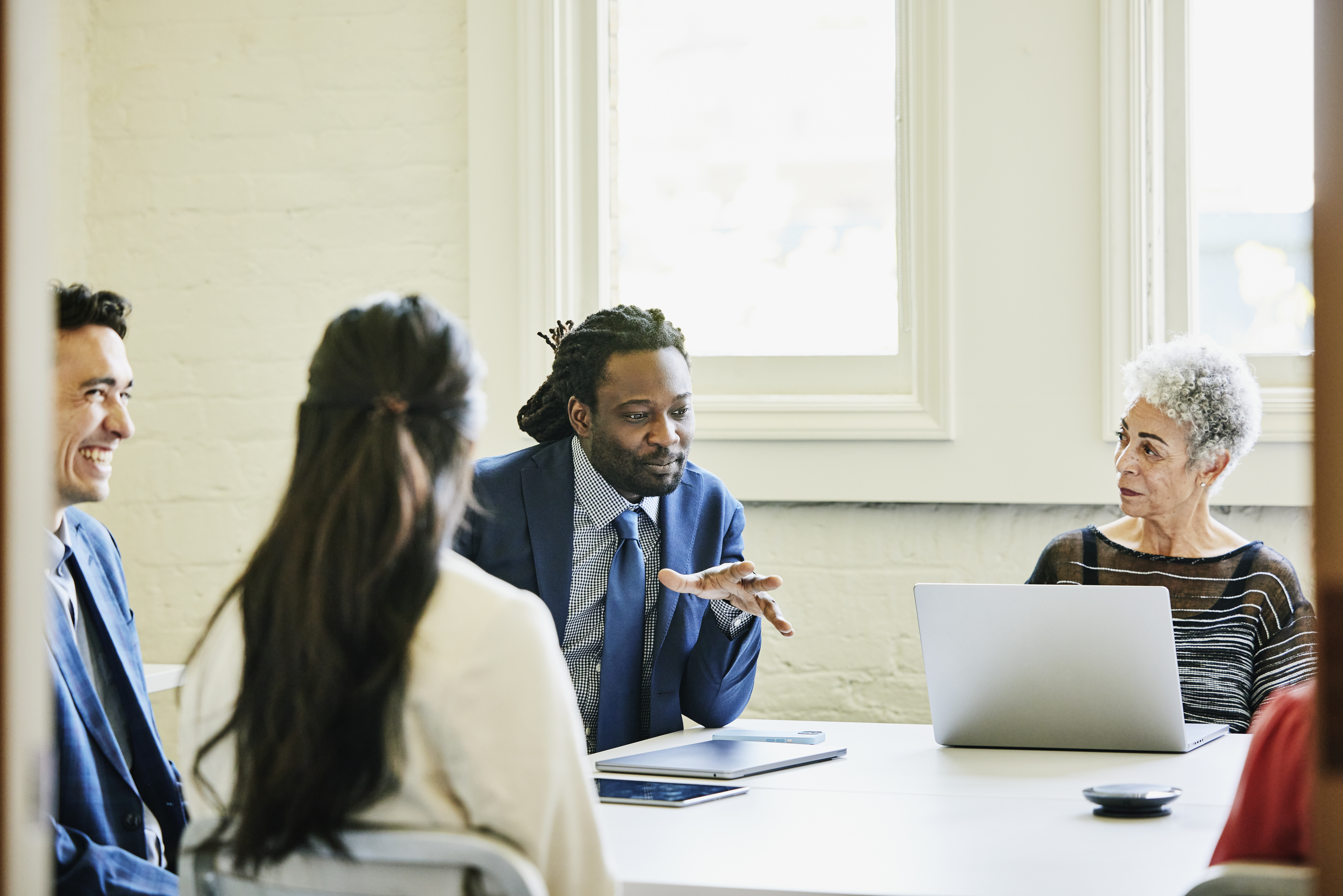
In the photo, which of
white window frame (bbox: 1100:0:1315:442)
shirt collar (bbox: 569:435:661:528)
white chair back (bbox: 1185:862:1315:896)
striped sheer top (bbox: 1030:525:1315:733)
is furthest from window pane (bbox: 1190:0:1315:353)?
white chair back (bbox: 1185:862:1315:896)

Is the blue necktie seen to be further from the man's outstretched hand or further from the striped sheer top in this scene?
the striped sheer top

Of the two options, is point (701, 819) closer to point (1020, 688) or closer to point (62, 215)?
point (1020, 688)

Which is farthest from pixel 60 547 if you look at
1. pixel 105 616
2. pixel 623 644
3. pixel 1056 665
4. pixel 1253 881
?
pixel 1253 881

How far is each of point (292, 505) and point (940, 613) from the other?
108 centimetres

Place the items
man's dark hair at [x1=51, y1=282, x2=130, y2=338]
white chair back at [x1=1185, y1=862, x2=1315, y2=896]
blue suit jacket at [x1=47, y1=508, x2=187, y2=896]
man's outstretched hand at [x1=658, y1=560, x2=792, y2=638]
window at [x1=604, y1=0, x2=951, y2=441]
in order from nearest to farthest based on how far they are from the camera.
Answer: white chair back at [x1=1185, y1=862, x2=1315, y2=896] → blue suit jacket at [x1=47, y1=508, x2=187, y2=896] → man's dark hair at [x1=51, y1=282, x2=130, y2=338] → man's outstretched hand at [x1=658, y1=560, x2=792, y2=638] → window at [x1=604, y1=0, x2=951, y2=441]

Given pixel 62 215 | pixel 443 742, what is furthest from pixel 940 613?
pixel 62 215

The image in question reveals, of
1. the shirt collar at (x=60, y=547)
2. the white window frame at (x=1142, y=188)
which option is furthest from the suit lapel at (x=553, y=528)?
the white window frame at (x=1142, y=188)

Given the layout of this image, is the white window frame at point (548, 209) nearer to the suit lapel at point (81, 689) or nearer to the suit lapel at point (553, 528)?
the suit lapel at point (553, 528)

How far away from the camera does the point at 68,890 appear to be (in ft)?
4.68

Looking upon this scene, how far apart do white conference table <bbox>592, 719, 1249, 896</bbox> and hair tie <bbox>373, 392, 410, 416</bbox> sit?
527 millimetres

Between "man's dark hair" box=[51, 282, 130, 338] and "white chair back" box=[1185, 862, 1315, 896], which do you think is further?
"man's dark hair" box=[51, 282, 130, 338]

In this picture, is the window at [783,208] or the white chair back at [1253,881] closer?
the white chair back at [1253,881]

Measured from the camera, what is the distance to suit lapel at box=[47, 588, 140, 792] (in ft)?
5.41

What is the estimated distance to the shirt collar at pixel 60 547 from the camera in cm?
179
